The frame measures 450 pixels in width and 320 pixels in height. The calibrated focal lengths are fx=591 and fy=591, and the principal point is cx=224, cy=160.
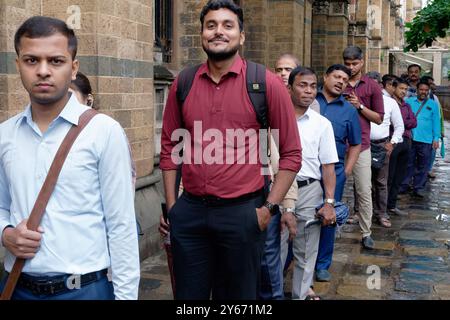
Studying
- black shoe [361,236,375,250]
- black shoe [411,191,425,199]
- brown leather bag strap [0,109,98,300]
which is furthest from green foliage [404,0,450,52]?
brown leather bag strap [0,109,98,300]

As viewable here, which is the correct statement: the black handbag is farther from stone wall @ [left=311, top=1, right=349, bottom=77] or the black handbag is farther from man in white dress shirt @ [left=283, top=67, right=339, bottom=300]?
stone wall @ [left=311, top=1, right=349, bottom=77]

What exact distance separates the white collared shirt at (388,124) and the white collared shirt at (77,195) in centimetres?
545

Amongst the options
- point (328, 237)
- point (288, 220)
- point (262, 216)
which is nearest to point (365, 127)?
point (328, 237)

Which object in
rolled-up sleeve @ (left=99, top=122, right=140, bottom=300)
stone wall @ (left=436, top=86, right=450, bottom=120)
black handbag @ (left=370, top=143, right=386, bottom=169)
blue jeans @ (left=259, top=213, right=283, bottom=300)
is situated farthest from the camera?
stone wall @ (left=436, top=86, right=450, bottom=120)

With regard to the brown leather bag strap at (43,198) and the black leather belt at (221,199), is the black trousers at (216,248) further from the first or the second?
the brown leather bag strap at (43,198)

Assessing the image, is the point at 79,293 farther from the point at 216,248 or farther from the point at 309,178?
the point at 309,178

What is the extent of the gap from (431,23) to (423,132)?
2.36 metres

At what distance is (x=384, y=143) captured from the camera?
733 centimetres

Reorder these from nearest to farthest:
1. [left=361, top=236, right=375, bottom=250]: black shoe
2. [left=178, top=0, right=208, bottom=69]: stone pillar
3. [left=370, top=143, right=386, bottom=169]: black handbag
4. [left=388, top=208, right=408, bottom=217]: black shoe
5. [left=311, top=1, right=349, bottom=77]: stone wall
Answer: [left=361, top=236, right=375, bottom=250]: black shoe, [left=370, top=143, right=386, bottom=169]: black handbag, [left=388, top=208, right=408, bottom=217]: black shoe, [left=178, top=0, right=208, bottom=69]: stone pillar, [left=311, top=1, right=349, bottom=77]: stone wall

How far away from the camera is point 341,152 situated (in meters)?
5.42

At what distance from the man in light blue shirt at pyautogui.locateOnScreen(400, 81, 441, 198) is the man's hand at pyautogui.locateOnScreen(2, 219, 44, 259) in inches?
352

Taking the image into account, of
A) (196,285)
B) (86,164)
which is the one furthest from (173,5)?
(86,164)

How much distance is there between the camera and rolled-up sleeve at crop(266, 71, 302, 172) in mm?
3064
